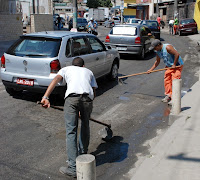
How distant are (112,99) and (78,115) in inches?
154

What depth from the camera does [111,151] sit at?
16.6 ft

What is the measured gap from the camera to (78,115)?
14.1 feet

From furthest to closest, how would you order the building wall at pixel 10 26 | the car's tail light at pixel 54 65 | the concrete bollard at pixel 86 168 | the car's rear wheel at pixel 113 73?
the building wall at pixel 10 26
the car's rear wheel at pixel 113 73
the car's tail light at pixel 54 65
the concrete bollard at pixel 86 168

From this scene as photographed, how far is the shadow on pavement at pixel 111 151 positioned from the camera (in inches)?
187

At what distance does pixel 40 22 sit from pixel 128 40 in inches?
551

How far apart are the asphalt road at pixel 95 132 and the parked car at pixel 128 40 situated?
565 centimetres

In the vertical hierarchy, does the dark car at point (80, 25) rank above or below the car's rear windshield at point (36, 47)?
above

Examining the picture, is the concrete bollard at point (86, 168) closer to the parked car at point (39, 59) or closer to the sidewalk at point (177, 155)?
the sidewalk at point (177, 155)

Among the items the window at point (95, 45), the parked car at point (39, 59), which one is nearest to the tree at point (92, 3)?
the window at point (95, 45)

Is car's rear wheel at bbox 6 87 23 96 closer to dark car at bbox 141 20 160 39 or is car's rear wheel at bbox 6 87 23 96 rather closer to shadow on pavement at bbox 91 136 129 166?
shadow on pavement at bbox 91 136 129 166

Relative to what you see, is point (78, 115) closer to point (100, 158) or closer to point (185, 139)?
point (100, 158)

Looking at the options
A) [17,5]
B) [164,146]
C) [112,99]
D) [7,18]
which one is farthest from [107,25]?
[164,146]

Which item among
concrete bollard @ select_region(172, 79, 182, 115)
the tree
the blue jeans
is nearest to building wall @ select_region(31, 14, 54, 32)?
concrete bollard @ select_region(172, 79, 182, 115)

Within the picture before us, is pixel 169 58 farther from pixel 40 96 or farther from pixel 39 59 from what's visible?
pixel 40 96
